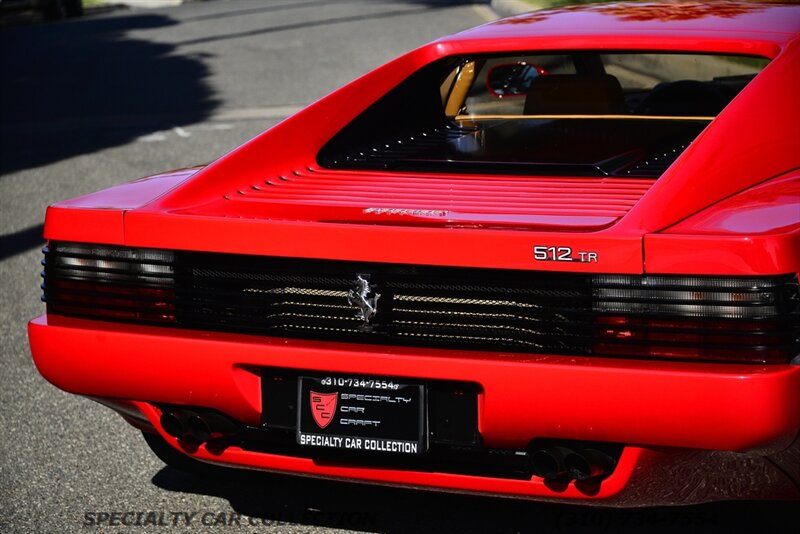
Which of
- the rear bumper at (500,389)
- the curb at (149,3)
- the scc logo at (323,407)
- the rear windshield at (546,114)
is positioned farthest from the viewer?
the curb at (149,3)

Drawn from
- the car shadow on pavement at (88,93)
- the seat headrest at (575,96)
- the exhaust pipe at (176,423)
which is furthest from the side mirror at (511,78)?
the car shadow on pavement at (88,93)

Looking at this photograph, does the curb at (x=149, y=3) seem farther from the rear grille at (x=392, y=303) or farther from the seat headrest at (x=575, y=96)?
the rear grille at (x=392, y=303)

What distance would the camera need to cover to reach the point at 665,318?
2.88m

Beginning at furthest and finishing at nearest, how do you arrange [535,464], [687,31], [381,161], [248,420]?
[381,161], [687,31], [248,420], [535,464]

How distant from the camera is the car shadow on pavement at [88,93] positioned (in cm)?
1144

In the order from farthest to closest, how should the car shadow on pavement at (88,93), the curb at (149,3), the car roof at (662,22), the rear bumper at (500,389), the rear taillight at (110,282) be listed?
the curb at (149,3)
the car shadow on pavement at (88,93)
the car roof at (662,22)
the rear taillight at (110,282)
the rear bumper at (500,389)

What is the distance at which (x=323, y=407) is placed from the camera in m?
3.13

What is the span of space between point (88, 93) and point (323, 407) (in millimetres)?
12282

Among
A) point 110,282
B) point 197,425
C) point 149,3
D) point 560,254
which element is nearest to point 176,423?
point 197,425

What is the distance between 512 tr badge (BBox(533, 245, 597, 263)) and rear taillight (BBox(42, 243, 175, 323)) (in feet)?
3.13

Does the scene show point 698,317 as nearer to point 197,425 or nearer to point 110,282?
point 197,425

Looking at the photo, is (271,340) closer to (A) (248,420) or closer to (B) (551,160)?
(A) (248,420)

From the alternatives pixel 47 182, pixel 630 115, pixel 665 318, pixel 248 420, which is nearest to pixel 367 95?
pixel 630 115

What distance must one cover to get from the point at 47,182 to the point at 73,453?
5.46 metres
